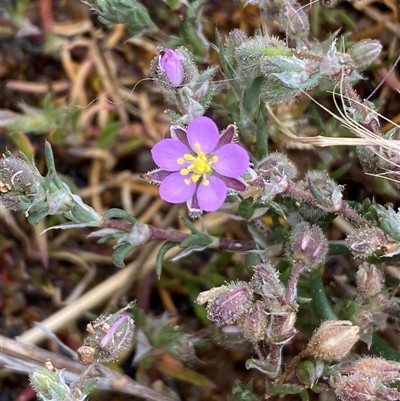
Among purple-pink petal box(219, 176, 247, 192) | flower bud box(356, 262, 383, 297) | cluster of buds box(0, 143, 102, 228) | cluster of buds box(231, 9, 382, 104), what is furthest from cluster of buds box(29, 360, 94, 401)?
cluster of buds box(231, 9, 382, 104)

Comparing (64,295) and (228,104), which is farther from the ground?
(228,104)

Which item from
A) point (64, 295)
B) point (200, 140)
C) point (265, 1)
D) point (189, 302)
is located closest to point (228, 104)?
point (265, 1)

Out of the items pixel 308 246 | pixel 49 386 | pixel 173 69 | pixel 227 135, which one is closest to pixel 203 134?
pixel 227 135

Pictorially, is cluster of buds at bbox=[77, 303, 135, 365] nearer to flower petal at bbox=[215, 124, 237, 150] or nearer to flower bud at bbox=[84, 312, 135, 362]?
flower bud at bbox=[84, 312, 135, 362]

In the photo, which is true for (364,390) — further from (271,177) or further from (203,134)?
(203,134)

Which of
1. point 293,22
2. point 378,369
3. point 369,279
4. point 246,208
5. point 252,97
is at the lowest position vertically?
point 378,369

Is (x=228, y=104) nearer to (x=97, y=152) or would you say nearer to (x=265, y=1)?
(x=265, y=1)
